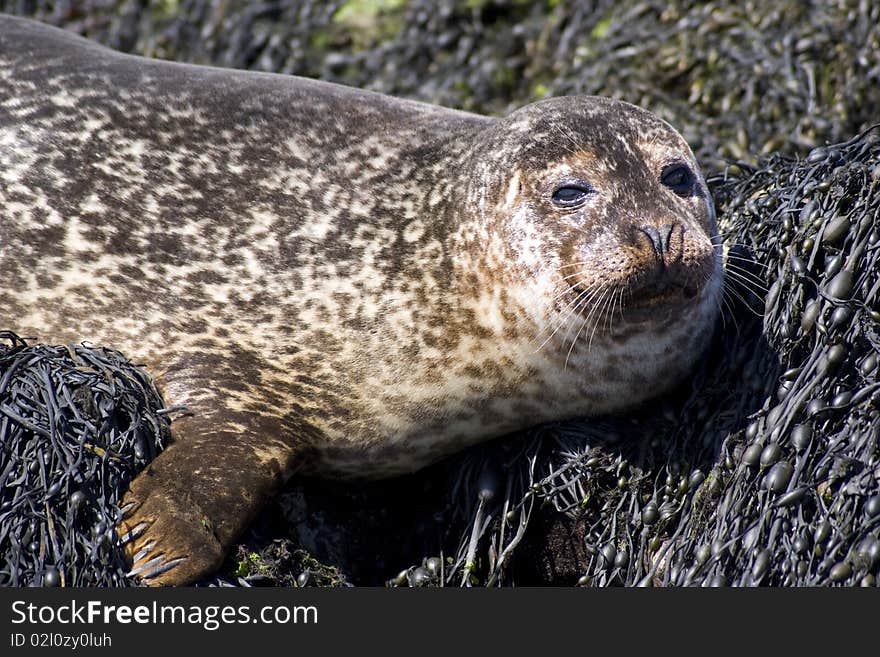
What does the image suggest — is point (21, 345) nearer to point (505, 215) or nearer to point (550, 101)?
point (505, 215)

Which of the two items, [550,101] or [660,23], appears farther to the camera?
[660,23]

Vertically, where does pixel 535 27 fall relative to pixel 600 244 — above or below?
above

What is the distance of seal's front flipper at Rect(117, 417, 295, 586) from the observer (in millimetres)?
3244

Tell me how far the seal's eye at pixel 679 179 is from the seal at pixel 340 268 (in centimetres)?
1

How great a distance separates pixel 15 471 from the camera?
336cm

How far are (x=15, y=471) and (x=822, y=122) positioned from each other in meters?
3.62

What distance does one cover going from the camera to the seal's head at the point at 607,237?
3.37 metres

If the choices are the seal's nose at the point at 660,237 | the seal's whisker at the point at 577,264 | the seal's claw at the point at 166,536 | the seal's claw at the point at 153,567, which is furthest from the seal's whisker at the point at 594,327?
the seal's claw at the point at 153,567

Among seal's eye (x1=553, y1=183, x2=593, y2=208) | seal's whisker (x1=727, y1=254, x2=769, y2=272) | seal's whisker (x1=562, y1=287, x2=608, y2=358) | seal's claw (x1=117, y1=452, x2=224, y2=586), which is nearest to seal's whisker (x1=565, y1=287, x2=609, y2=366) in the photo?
seal's whisker (x1=562, y1=287, x2=608, y2=358)

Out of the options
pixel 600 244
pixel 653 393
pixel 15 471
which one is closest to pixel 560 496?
pixel 653 393

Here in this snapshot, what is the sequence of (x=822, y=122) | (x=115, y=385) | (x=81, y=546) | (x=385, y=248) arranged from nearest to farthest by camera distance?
(x=81, y=546) < (x=115, y=385) < (x=385, y=248) < (x=822, y=122)

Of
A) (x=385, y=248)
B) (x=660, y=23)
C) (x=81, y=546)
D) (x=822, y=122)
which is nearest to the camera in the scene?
(x=81, y=546)

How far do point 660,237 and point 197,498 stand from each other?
151cm

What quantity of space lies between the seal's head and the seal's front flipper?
36.9 inches
